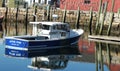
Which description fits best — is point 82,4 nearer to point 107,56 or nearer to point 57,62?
point 107,56

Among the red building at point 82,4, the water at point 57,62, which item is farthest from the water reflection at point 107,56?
the red building at point 82,4

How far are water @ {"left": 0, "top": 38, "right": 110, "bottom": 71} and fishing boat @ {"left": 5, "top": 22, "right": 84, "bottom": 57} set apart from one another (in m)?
0.75

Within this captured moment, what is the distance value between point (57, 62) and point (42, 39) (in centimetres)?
539

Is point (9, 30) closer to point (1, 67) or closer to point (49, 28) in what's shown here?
point (49, 28)

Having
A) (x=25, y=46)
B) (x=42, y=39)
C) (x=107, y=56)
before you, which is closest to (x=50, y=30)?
(x=42, y=39)

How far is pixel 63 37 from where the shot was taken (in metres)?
38.2

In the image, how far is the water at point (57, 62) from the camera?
28.9 metres

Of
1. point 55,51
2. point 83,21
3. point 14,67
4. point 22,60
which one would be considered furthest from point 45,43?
point 83,21

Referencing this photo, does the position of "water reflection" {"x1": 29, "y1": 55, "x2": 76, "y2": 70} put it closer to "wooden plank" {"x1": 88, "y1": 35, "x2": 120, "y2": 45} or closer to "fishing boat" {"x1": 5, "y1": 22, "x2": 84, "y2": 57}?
"fishing boat" {"x1": 5, "y1": 22, "x2": 84, "y2": 57}

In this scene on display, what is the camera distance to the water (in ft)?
94.9

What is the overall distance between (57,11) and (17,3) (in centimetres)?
1187

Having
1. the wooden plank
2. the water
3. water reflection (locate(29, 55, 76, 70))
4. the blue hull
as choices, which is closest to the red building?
the wooden plank

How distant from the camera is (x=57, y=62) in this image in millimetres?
31547

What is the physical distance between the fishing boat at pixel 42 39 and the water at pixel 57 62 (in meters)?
0.75
